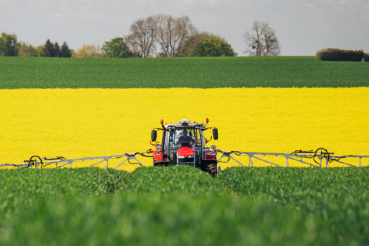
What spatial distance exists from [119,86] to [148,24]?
4870 cm

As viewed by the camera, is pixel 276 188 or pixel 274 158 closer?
pixel 276 188

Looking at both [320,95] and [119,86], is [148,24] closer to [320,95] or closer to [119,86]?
[119,86]

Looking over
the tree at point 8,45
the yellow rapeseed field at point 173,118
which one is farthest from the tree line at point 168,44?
the yellow rapeseed field at point 173,118

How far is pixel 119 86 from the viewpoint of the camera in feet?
99.3

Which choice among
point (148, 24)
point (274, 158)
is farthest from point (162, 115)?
point (148, 24)

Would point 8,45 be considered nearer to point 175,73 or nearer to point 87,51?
point 87,51

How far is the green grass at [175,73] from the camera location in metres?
31.0

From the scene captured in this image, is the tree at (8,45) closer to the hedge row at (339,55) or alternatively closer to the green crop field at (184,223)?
the hedge row at (339,55)

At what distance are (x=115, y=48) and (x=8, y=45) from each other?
23.9 meters

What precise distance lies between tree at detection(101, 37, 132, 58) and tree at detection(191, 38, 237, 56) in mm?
17133

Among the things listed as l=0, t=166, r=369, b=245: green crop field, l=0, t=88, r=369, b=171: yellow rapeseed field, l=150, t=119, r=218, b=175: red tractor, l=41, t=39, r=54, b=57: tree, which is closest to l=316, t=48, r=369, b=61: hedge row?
l=0, t=88, r=369, b=171: yellow rapeseed field

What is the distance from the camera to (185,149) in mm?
11852

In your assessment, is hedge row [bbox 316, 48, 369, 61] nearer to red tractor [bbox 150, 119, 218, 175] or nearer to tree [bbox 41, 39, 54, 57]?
red tractor [bbox 150, 119, 218, 175]

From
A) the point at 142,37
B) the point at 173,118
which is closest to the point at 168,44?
the point at 142,37
